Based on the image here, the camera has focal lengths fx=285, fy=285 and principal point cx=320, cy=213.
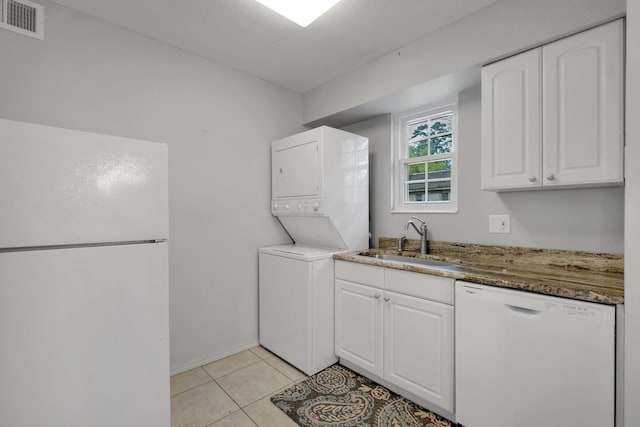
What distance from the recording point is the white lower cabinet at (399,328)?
1653mm

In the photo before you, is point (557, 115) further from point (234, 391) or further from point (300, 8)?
point (234, 391)

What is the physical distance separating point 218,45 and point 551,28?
2.16 meters

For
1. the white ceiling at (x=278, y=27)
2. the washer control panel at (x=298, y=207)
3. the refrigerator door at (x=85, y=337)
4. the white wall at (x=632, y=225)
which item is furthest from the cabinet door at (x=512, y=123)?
the refrigerator door at (x=85, y=337)

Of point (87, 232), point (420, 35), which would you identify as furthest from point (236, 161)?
point (420, 35)

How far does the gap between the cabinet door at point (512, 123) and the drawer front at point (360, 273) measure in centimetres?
91

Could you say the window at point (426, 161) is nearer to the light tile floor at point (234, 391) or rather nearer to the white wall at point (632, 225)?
the white wall at point (632, 225)

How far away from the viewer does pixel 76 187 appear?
45.8 inches

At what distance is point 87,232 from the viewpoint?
3.91 ft

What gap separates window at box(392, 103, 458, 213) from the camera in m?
2.37

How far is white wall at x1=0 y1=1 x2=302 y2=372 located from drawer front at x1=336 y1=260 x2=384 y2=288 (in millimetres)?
902

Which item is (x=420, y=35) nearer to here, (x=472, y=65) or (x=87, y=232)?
(x=472, y=65)

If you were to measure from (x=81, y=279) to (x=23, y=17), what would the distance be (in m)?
1.67

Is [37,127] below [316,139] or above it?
below

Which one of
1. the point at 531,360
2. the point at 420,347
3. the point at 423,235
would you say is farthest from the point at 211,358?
the point at 531,360
